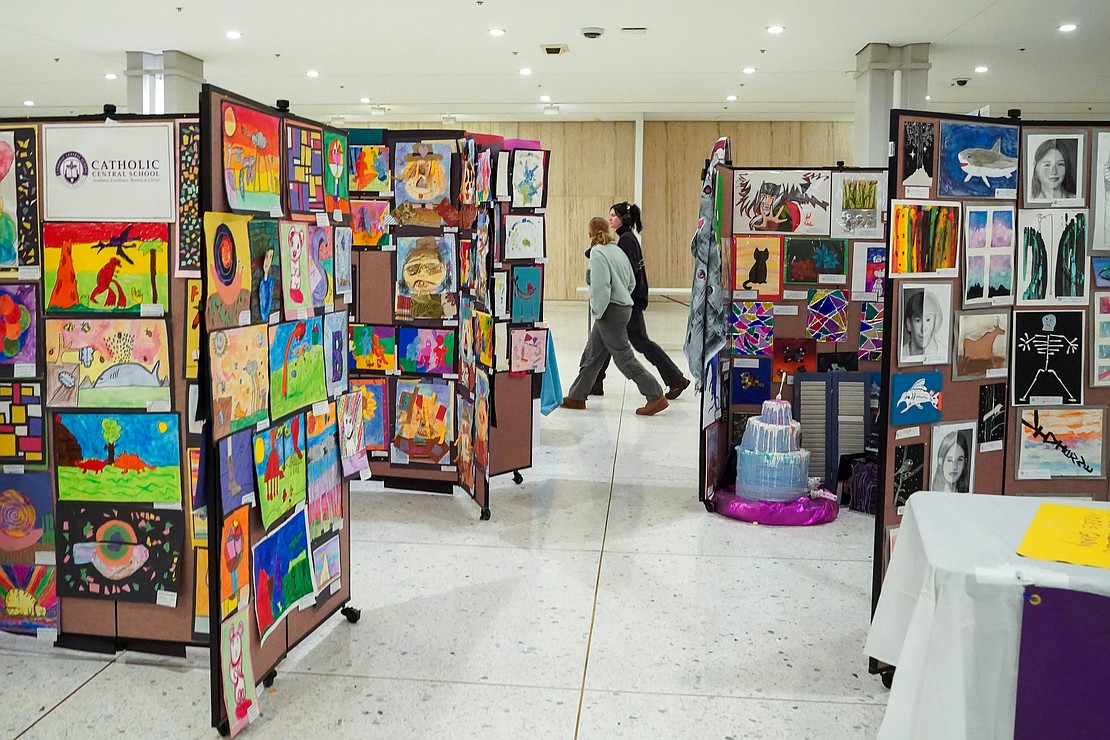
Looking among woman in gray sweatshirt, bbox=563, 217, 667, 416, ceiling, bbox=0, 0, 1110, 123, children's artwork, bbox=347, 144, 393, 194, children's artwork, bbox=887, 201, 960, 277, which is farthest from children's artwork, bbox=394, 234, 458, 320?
ceiling, bbox=0, 0, 1110, 123

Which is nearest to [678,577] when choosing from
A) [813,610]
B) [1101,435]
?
[813,610]

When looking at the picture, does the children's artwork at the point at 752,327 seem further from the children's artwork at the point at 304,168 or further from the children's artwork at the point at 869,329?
the children's artwork at the point at 304,168

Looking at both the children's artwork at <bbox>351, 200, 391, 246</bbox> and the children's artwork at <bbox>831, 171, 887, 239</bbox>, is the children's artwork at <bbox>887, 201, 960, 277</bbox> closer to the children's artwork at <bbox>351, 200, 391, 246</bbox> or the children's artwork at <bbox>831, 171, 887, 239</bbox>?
the children's artwork at <bbox>831, 171, 887, 239</bbox>

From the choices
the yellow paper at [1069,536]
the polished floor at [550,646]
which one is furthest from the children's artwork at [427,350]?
the yellow paper at [1069,536]

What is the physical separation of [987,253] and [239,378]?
2.41 metres

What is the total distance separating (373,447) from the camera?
18.1ft

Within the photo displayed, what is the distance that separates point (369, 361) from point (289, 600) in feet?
7.76

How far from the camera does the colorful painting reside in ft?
17.8

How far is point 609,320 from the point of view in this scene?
7.80 metres

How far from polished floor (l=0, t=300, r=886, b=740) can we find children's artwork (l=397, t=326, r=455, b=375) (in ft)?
2.42

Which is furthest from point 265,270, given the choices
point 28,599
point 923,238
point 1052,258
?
point 1052,258

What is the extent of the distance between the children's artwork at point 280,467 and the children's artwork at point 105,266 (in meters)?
0.53

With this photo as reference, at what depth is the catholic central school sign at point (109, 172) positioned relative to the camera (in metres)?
3.00

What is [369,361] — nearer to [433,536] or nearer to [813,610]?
[433,536]
